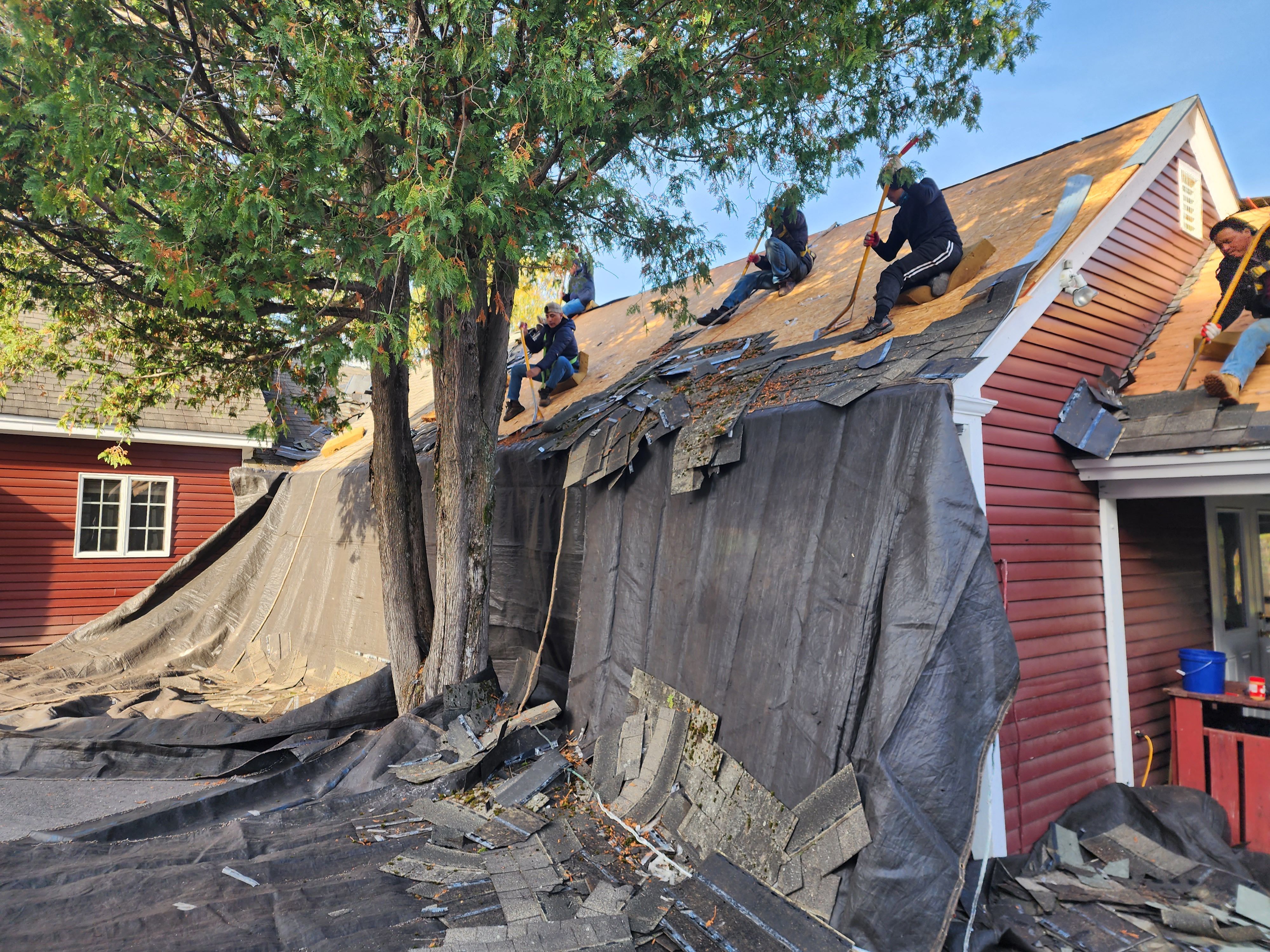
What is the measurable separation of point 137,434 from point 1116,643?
13941 mm

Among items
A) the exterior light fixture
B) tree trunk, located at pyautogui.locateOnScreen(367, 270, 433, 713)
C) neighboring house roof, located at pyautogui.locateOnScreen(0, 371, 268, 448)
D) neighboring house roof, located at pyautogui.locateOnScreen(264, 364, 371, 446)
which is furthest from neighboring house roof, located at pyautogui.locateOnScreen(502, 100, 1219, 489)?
neighboring house roof, located at pyautogui.locateOnScreen(264, 364, 371, 446)

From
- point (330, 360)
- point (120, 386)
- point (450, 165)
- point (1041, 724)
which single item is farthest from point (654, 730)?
point (120, 386)

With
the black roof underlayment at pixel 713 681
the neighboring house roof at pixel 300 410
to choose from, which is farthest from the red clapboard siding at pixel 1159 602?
the neighboring house roof at pixel 300 410

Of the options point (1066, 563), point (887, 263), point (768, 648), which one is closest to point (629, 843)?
point (768, 648)

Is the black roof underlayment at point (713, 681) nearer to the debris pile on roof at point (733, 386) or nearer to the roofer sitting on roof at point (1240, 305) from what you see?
the debris pile on roof at point (733, 386)

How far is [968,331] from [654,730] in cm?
343

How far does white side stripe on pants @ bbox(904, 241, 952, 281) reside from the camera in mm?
6090

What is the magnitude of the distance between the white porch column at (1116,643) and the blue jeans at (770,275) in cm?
411

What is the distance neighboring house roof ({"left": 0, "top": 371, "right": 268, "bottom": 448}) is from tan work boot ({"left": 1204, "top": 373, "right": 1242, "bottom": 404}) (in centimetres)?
1088

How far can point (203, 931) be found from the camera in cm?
371

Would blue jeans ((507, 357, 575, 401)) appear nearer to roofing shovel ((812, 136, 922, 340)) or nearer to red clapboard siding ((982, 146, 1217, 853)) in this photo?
roofing shovel ((812, 136, 922, 340))

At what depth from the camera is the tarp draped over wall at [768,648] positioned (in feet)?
12.6

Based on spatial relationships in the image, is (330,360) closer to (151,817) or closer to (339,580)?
(151,817)

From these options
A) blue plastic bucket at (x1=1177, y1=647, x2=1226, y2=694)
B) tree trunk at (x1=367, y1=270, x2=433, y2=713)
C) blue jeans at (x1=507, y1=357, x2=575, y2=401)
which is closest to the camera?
blue plastic bucket at (x1=1177, y1=647, x2=1226, y2=694)
